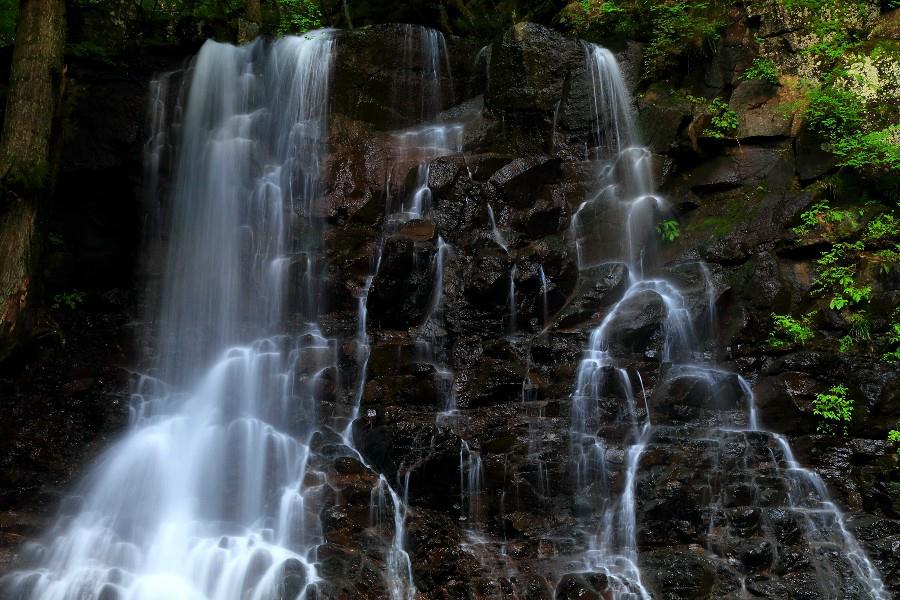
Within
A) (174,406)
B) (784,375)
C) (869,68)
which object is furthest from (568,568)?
(869,68)

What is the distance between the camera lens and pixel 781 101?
1129 cm

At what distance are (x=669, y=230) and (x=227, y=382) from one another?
24.1 ft

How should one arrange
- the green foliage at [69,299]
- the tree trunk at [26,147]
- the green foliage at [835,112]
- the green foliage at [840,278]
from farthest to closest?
1. the green foliage at [69,299]
2. the green foliage at [835,112]
3. the green foliage at [840,278]
4. the tree trunk at [26,147]

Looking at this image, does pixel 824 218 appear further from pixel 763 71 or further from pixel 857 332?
pixel 763 71

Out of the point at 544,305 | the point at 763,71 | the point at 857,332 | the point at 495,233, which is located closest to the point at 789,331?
the point at 857,332

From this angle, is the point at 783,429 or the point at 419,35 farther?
the point at 419,35

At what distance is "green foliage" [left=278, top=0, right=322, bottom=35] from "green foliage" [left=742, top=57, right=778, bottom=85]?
9309 mm

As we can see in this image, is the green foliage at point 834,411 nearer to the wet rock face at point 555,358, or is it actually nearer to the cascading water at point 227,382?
the wet rock face at point 555,358

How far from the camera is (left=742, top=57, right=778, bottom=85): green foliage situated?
11445 millimetres

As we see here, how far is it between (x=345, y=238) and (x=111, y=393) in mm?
4184

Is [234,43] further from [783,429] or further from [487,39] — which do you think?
[783,429]

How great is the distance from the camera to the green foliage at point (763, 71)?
1145 cm

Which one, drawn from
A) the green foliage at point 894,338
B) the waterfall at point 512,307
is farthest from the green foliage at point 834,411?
the waterfall at point 512,307

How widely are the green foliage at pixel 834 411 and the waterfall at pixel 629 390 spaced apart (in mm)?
592
